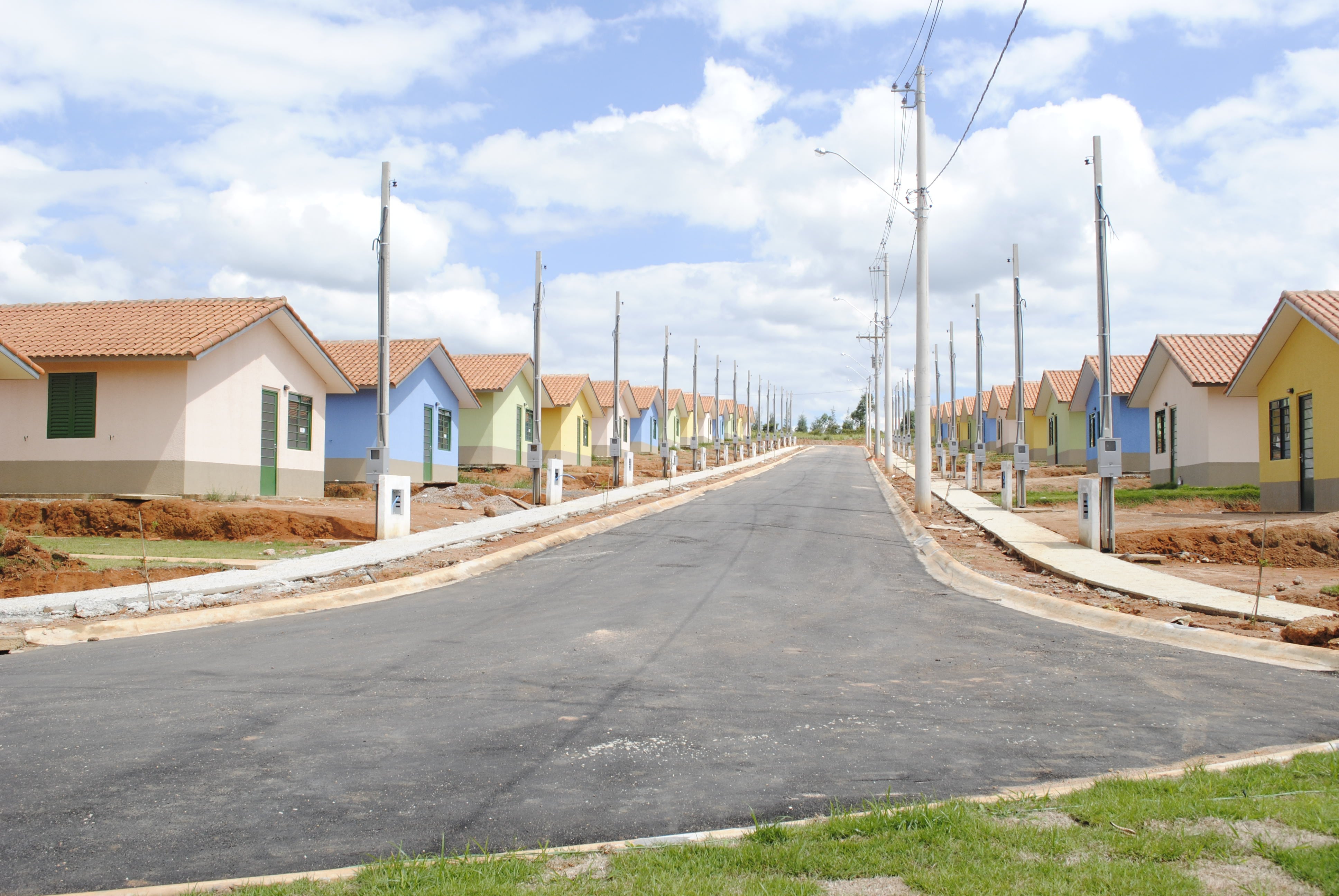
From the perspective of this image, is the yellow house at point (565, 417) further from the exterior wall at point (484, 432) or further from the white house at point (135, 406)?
the white house at point (135, 406)

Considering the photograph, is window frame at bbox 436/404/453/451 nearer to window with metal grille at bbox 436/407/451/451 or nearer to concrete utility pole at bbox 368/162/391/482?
window with metal grille at bbox 436/407/451/451

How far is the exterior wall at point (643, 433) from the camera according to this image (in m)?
69.6

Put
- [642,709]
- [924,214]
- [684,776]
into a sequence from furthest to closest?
[924,214] < [642,709] < [684,776]

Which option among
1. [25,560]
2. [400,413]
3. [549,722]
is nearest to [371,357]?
[400,413]

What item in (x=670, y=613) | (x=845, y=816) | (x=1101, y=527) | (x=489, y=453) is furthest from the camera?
(x=489, y=453)

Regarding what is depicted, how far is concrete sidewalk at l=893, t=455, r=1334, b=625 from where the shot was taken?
10.2 m

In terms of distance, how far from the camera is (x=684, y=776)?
5.13 metres

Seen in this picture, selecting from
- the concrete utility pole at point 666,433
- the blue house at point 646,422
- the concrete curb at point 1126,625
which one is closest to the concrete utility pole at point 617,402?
the concrete utility pole at point 666,433

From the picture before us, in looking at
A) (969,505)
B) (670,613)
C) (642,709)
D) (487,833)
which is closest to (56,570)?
(670,613)

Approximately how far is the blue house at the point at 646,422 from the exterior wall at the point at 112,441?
45577 mm

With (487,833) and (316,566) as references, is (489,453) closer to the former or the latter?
(316,566)

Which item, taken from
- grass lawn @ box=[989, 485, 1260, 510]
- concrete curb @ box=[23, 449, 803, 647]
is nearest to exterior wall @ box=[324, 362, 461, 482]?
concrete curb @ box=[23, 449, 803, 647]

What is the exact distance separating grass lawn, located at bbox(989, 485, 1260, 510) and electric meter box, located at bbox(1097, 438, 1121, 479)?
1119 centimetres

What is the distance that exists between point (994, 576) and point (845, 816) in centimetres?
982
